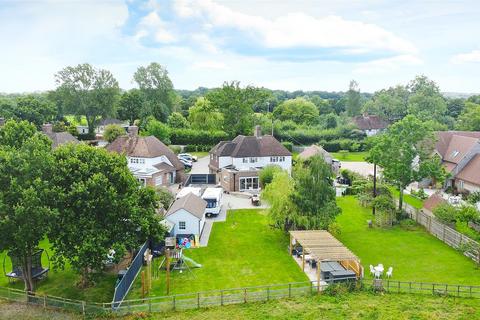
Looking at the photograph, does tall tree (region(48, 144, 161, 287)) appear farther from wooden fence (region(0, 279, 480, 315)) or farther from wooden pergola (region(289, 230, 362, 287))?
wooden pergola (region(289, 230, 362, 287))

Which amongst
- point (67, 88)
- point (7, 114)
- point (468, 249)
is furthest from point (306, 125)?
point (468, 249)

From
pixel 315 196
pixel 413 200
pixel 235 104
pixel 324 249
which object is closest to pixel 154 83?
pixel 235 104

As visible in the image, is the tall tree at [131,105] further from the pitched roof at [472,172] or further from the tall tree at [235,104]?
the pitched roof at [472,172]

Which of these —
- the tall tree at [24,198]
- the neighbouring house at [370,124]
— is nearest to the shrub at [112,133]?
the tall tree at [24,198]

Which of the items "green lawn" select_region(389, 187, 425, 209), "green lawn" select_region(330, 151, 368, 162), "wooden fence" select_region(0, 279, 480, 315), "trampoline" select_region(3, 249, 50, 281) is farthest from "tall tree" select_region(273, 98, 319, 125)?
"trampoline" select_region(3, 249, 50, 281)

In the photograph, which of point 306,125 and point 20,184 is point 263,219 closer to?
point 20,184

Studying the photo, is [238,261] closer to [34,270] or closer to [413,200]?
[34,270]
